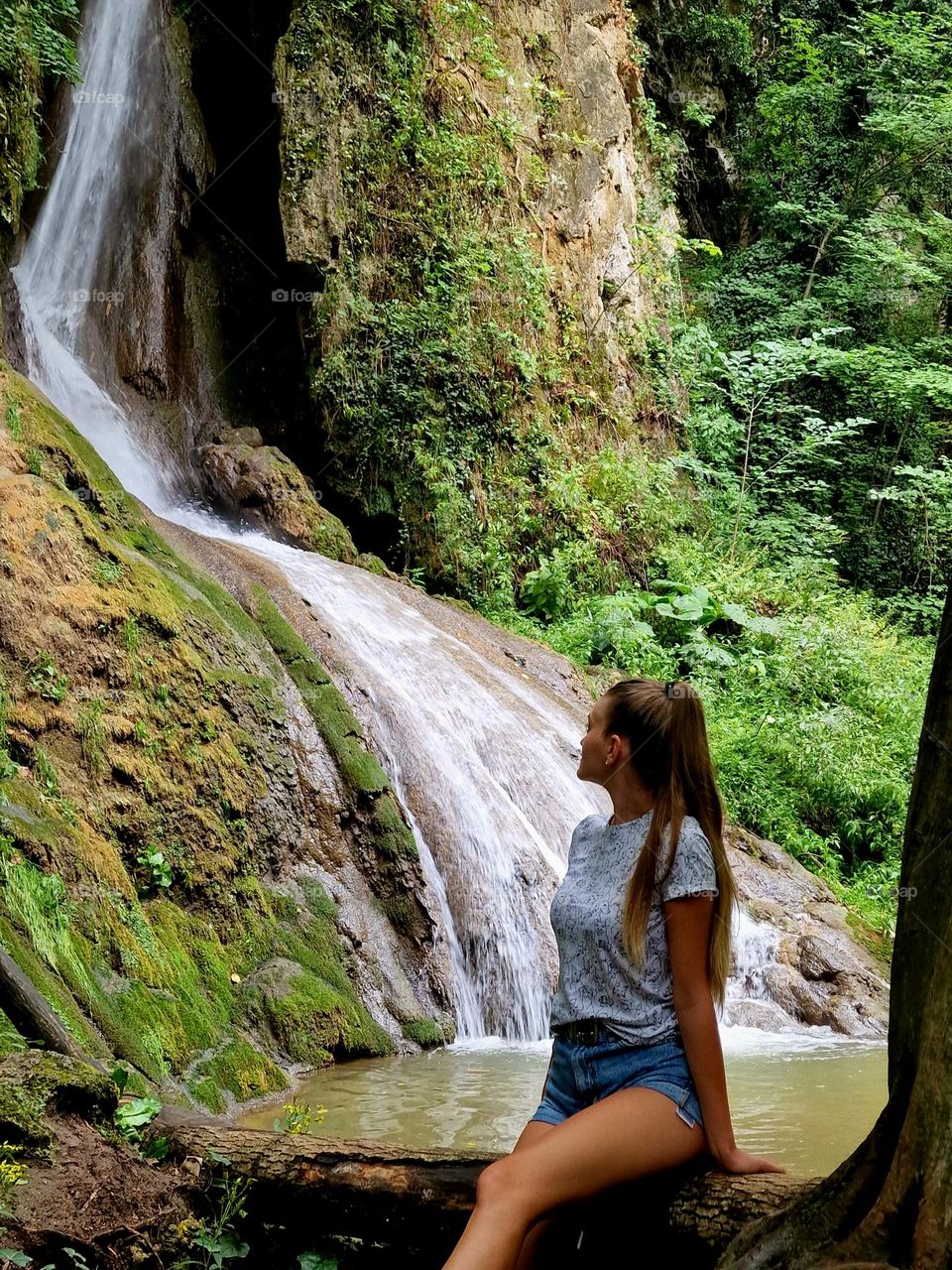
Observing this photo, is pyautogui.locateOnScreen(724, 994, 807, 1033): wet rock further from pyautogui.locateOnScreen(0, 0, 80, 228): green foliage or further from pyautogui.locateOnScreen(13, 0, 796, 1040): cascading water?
pyautogui.locateOnScreen(0, 0, 80, 228): green foliage

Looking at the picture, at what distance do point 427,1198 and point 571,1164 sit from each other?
19.5 inches

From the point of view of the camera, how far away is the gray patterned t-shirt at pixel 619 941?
2.57 m

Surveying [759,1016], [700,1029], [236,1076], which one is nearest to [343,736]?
[236,1076]

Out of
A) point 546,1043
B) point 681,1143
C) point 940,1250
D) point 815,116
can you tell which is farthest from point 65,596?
point 815,116

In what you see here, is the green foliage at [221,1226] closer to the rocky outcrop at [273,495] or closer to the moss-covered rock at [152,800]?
the moss-covered rock at [152,800]

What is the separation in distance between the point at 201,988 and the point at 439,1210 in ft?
10.8

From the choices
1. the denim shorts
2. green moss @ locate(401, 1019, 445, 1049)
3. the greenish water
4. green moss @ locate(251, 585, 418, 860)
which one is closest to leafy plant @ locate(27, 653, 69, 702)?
green moss @ locate(251, 585, 418, 860)

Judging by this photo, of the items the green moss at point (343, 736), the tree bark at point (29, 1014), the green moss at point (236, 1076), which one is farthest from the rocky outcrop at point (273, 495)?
the tree bark at point (29, 1014)

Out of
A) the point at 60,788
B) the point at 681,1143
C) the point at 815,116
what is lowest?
the point at 60,788

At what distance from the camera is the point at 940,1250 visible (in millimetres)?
1974

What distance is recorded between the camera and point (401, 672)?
906 cm

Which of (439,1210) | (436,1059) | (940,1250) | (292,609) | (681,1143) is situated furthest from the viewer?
(292,609)

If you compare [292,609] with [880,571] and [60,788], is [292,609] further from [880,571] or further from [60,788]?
[880,571]

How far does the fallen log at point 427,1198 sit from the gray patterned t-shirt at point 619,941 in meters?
0.33
